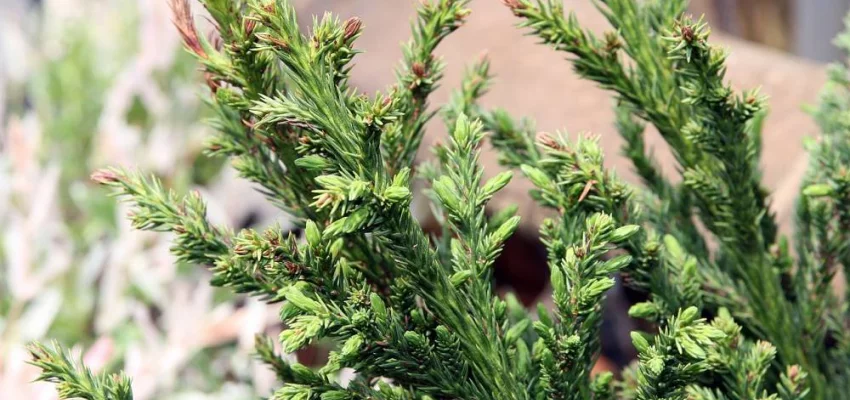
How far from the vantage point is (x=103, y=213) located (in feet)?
5.23

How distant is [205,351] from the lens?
1516mm

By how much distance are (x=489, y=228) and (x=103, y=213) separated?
1.21 metres

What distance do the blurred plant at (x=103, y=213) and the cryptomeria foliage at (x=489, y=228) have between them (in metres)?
0.67

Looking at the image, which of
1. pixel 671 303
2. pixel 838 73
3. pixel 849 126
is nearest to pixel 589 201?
pixel 671 303

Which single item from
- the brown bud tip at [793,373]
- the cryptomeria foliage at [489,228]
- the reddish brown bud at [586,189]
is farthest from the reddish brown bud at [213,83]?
the brown bud tip at [793,373]

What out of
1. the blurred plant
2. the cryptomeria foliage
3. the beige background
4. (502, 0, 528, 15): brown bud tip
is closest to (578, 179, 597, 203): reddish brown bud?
the cryptomeria foliage

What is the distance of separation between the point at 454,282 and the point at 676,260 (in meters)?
0.21

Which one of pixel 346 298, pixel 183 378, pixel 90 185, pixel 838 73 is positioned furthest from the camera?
pixel 90 185

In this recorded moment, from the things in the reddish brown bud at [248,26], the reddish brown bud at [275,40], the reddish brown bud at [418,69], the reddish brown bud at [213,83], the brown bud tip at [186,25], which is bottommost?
the reddish brown bud at [275,40]

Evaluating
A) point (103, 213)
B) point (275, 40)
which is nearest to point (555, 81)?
point (103, 213)

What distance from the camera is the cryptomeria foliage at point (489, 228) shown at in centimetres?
45

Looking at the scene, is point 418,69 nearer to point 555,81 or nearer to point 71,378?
point 71,378

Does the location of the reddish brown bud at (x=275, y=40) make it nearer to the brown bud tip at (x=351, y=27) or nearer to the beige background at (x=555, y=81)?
the brown bud tip at (x=351, y=27)

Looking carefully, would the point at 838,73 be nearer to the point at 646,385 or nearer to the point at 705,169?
the point at 705,169
